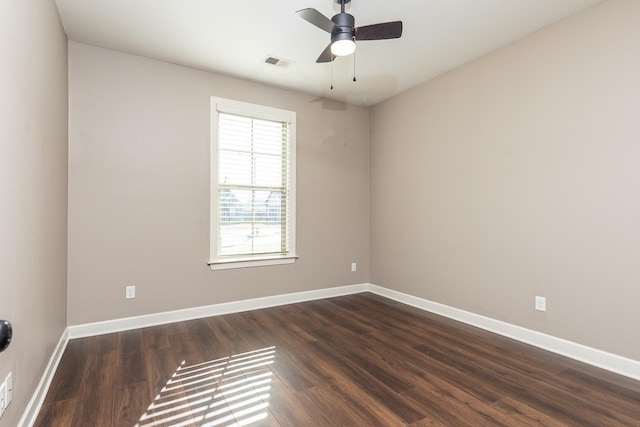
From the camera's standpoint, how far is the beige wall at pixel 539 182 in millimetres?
2393

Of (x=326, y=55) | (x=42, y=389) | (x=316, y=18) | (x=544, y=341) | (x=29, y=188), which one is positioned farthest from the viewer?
(x=544, y=341)

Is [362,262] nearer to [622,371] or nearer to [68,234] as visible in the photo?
[622,371]

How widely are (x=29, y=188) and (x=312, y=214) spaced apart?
3.04m

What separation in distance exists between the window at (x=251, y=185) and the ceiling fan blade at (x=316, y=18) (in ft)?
6.24

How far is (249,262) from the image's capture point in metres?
3.93

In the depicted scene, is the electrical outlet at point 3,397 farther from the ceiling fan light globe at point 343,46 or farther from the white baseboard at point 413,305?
the ceiling fan light globe at point 343,46

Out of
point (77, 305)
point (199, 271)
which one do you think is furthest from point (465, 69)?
point (77, 305)

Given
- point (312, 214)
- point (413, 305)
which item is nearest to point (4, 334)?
point (312, 214)

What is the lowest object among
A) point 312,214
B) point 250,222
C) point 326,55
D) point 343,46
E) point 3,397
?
point 3,397

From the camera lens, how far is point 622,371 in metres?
2.36

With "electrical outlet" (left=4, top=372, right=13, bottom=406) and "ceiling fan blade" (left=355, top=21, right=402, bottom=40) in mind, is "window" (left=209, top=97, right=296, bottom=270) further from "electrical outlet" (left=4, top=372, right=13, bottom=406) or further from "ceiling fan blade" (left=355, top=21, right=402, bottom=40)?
"electrical outlet" (left=4, top=372, right=13, bottom=406)

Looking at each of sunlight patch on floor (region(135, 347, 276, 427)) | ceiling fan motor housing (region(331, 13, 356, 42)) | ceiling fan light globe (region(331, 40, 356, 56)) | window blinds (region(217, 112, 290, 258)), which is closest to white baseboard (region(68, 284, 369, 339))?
window blinds (region(217, 112, 290, 258))

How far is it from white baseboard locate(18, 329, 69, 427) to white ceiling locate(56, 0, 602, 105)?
8.80 feet

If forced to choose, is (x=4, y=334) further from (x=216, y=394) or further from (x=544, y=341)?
(x=544, y=341)
